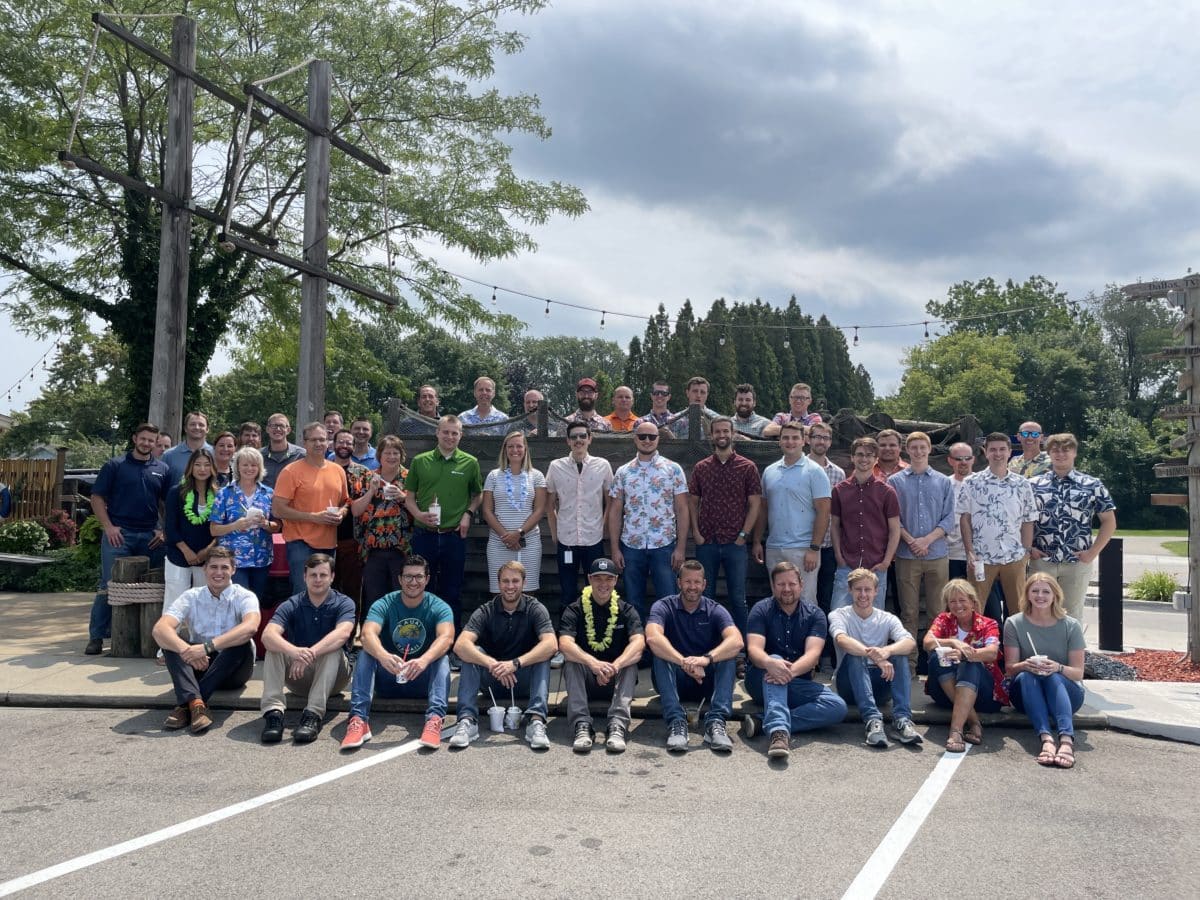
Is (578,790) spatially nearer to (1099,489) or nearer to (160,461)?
(1099,489)

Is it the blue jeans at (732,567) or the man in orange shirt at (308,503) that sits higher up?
the man in orange shirt at (308,503)

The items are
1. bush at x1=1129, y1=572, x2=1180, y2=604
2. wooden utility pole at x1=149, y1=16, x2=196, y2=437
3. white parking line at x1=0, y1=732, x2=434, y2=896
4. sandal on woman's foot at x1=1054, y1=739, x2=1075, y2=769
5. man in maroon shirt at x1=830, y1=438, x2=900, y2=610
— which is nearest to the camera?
white parking line at x1=0, y1=732, x2=434, y2=896

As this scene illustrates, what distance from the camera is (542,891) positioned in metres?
3.79

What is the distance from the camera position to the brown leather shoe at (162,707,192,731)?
6.27 meters

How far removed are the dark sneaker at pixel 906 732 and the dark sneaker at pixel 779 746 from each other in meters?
0.77

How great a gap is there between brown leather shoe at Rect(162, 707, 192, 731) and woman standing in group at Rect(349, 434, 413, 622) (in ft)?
5.55

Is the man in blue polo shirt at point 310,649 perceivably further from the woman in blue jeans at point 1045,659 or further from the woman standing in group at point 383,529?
the woman in blue jeans at point 1045,659

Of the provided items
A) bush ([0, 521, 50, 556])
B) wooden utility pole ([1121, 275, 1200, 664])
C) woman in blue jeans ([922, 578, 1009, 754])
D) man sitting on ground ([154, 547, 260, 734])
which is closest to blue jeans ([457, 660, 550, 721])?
man sitting on ground ([154, 547, 260, 734])

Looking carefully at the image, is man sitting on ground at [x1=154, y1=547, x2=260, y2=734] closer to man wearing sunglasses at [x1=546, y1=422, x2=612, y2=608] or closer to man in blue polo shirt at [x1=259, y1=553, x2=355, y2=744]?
man in blue polo shirt at [x1=259, y1=553, x2=355, y2=744]

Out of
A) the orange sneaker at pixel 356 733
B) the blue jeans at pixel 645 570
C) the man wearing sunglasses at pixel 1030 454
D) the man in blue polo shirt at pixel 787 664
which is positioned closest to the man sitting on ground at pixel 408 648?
the orange sneaker at pixel 356 733

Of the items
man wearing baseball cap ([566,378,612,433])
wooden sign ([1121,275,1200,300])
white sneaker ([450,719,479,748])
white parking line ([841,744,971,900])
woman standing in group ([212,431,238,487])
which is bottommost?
white parking line ([841,744,971,900])

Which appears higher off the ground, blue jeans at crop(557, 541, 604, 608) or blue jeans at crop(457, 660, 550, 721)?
blue jeans at crop(557, 541, 604, 608)

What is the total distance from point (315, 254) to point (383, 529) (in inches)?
180

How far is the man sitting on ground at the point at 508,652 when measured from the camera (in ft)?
20.7
